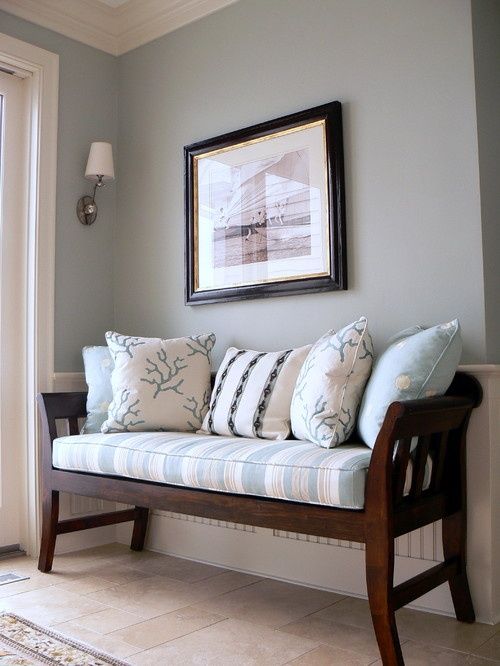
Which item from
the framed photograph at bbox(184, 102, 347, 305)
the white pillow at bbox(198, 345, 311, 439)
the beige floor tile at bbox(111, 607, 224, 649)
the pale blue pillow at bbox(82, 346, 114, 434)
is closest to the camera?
the beige floor tile at bbox(111, 607, 224, 649)

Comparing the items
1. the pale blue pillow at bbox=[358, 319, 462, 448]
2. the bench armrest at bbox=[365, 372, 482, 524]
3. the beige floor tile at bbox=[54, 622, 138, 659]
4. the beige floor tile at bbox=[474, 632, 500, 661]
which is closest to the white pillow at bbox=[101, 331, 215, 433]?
the beige floor tile at bbox=[54, 622, 138, 659]

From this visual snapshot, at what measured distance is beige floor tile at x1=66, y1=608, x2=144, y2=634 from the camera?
2.15m

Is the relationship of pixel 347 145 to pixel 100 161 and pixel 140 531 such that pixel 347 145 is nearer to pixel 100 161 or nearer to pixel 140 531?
pixel 100 161

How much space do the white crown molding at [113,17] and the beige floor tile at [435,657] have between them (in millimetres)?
2688

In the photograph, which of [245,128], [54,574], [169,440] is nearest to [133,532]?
[54,574]

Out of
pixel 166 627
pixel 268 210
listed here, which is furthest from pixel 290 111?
pixel 166 627

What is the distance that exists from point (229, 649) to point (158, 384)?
111 centimetres

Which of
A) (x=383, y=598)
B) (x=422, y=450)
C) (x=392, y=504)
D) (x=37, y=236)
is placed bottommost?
(x=383, y=598)

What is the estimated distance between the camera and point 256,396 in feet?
8.29

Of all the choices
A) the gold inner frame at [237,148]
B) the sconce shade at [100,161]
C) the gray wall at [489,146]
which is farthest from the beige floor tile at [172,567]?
the sconce shade at [100,161]

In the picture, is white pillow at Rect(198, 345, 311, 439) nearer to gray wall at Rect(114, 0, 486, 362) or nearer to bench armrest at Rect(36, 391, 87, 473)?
gray wall at Rect(114, 0, 486, 362)

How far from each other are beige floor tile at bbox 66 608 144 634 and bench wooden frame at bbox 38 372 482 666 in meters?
0.36

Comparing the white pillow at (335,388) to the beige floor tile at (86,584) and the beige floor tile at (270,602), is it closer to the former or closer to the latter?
the beige floor tile at (270,602)

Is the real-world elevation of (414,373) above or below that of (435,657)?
above
